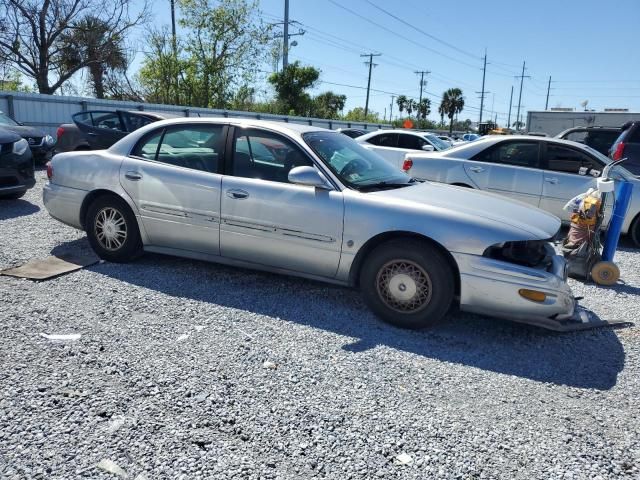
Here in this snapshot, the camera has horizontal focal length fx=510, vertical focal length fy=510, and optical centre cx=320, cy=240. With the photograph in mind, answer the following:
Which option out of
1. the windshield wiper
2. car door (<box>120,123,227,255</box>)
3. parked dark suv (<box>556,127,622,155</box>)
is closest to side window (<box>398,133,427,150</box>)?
parked dark suv (<box>556,127,622,155</box>)

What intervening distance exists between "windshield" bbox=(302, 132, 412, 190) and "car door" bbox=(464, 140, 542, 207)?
332cm

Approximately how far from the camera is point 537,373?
134 inches

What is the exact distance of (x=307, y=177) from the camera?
159 inches

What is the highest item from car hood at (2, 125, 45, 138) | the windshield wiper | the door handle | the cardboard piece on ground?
car hood at (2, 125, 45, 138)

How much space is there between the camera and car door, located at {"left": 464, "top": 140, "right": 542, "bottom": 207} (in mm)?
7594

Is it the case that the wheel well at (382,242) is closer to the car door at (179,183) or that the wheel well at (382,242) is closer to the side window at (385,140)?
the car door at (179,183)

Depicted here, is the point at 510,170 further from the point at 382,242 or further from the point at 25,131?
the point at 25,131

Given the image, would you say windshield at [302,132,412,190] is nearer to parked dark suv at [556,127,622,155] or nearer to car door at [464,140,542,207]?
car door at [464,140,542,207]

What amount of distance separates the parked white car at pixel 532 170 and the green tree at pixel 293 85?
31087 mm

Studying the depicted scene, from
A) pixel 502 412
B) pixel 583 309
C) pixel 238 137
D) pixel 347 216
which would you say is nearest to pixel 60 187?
pixel 238 137

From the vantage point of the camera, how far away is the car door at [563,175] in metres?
7.40

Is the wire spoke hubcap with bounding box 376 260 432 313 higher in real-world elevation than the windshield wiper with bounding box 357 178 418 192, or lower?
lower

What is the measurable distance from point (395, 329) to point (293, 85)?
118ft

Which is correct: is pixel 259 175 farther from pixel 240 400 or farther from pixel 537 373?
pixel 537 373
